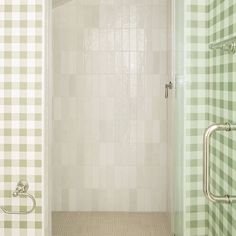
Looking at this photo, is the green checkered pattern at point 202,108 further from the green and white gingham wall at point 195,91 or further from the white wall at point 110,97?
the white wall at point 110,97

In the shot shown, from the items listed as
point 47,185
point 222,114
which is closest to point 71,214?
point 47,185

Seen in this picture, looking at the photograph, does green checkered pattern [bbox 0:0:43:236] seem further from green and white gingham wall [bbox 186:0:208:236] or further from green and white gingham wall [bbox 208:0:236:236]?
green and white gingham wall [bbox 208:0:236:236]

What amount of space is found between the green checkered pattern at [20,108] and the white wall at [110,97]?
1.75 metres

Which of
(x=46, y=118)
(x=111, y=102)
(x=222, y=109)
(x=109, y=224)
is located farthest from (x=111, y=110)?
(x=222, y=109)

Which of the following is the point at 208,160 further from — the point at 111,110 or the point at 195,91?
the point at 111,110

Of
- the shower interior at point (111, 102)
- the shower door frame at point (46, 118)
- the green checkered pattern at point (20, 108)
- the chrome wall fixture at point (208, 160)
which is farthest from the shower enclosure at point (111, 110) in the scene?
the chrome wall fixture at point (208, 160)

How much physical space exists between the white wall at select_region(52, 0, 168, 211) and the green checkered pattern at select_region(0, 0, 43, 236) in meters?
1.75

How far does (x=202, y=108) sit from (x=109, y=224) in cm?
181

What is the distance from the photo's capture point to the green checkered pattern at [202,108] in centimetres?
222

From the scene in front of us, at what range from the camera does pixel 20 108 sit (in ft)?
7.61

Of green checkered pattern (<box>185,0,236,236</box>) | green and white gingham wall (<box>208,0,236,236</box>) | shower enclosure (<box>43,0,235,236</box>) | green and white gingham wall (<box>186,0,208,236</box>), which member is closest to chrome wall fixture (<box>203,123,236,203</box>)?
green and white gingham wall (<box>208,0,236,236</box>)

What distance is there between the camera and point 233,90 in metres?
2.03

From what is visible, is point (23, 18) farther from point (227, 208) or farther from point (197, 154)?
point (227, 208)

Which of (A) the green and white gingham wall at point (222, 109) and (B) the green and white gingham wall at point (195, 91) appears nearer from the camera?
(A) the green and white gingham wall at point (222, 109)
